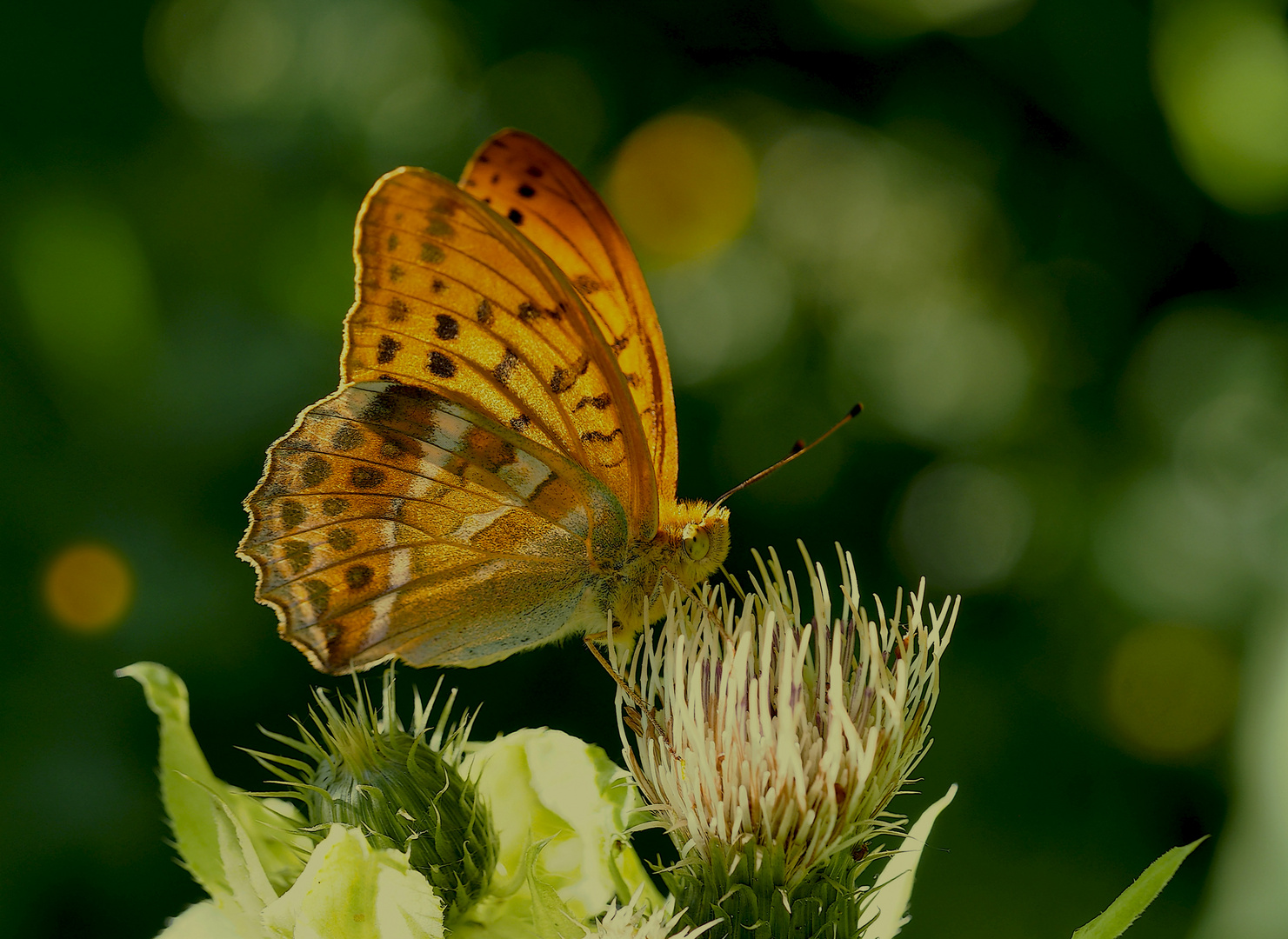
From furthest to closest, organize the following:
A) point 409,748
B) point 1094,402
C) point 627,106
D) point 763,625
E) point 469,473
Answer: point 627,106 < point 1094,402 < point 469,473 < point 763,625 < point 409,748

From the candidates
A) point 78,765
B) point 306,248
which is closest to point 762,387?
point 306,248

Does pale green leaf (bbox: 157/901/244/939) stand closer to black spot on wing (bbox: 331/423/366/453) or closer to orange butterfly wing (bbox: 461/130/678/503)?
black spot on wing (bbox: 331/423/366/453)

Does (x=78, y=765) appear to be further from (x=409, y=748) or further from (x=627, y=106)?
(x=627, y=106)

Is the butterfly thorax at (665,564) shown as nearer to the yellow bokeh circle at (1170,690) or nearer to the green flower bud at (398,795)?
the green flower bud at (398,795)

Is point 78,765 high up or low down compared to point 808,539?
down

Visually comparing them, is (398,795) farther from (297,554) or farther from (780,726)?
(780,726)

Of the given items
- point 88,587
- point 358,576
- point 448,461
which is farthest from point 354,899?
point 88,587

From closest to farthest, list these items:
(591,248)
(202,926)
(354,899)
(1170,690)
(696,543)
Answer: (354,899) < (202,926) < (696,543) < (591,248) < (1170,690)
